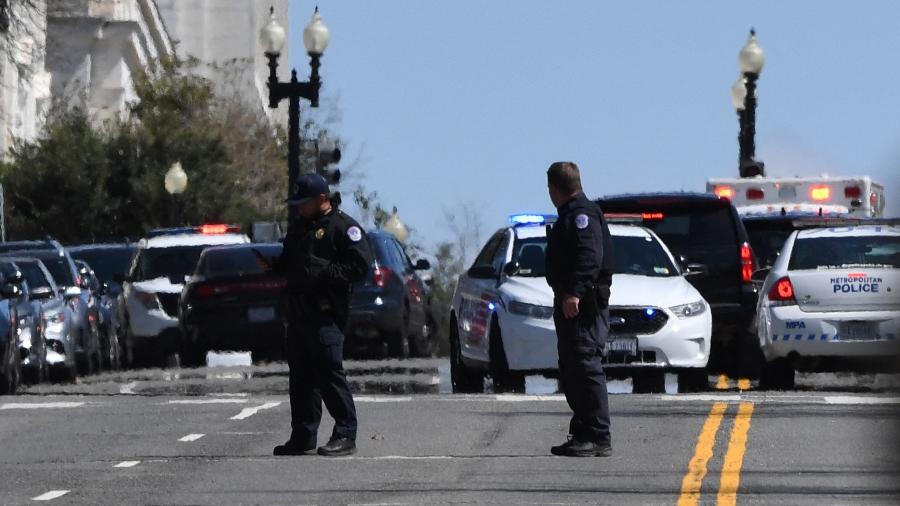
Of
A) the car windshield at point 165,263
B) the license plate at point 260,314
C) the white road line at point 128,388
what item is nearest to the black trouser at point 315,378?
the white road line at point 128,388

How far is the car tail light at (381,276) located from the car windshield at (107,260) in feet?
24.5

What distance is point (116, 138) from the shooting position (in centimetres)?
6931

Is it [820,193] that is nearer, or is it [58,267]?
[58,267]

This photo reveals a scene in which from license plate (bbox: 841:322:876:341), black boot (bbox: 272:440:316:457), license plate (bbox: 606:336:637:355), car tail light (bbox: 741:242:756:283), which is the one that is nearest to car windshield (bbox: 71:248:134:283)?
car tail light (bbox: 741:242:756:283)

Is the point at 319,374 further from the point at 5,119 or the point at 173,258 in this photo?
the point at 5,119

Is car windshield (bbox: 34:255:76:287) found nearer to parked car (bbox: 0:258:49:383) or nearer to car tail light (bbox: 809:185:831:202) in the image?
parked car (bbox: 0:258:49:383)

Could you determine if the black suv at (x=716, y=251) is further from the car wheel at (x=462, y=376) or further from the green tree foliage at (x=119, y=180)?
the green tree foliage at (x=119, y=180)

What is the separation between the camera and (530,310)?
19578 mm

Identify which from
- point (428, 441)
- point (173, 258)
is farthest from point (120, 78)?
point (428, 441)

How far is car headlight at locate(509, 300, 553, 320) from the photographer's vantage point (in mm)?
19516

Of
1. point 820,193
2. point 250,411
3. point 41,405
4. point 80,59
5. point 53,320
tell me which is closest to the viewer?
point 250,411

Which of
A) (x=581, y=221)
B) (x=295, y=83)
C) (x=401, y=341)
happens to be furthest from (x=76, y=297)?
(x=581, y=221)

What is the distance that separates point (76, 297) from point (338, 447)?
14084 millimetres

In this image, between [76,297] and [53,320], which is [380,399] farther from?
[76,297]
